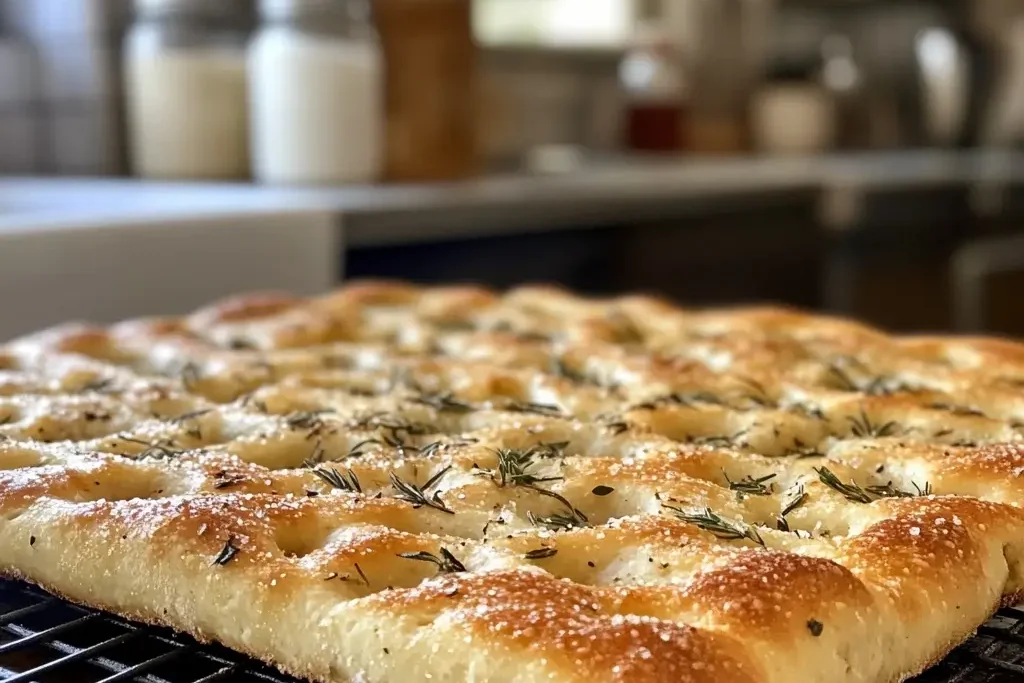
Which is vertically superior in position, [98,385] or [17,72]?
[17,72]

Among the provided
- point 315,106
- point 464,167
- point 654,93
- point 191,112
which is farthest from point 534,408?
point 654,93

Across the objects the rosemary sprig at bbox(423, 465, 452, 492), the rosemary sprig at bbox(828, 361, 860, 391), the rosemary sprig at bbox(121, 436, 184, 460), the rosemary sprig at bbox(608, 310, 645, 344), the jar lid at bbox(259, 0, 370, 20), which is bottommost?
the rosemary sprig at bbox(608, 310, 645, 344)

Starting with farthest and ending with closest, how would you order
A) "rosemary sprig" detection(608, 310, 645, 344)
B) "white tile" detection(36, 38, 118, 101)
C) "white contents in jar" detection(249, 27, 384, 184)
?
1. "white tile" detection(36, 38, 118, 101)
2. "white contents in jar" detection(249, 27, 384, 184)
3. "rosemary sprig" detection(608, 310, 645, 344)

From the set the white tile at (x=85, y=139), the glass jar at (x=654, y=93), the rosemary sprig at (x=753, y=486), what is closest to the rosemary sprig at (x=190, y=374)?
the rosemary sprig at (x=753, y=486)

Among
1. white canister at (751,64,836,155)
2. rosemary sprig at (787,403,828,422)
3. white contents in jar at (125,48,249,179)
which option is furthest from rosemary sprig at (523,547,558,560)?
white canister at (751,64,836,155)

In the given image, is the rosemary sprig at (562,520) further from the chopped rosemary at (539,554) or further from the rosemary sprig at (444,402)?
the rosemary sprig at (444,402)

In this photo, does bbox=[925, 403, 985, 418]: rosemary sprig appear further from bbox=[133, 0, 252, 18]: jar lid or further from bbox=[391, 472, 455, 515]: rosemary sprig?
bbox=[133, 0, 252, 18]: jar lid

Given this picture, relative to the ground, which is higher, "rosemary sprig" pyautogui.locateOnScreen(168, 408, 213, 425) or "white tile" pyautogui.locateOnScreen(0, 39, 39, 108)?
"white tile" pyautogui.locateOnScreen(0, 39, 39, 108)

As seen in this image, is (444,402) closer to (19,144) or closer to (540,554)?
(540,554)
